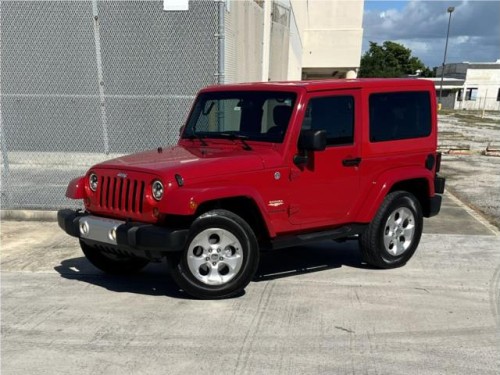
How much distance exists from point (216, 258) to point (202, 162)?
0.85 meters

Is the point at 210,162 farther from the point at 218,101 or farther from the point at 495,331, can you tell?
the point at 495,331

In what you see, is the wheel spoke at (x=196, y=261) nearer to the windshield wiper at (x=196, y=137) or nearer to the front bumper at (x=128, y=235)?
the front bumper at (x=128, y=235)

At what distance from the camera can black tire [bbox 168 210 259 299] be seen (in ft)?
13.9

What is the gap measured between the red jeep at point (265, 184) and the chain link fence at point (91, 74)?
18.4 feet

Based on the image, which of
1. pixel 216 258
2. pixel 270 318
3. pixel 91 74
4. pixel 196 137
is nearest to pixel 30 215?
pixel 196 137

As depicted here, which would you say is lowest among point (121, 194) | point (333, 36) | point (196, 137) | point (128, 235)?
point (128, 235)

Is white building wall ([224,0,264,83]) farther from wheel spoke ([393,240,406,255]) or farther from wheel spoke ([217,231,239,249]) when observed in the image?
wheel spoke ([217,231,239,249])

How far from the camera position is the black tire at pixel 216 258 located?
424cm

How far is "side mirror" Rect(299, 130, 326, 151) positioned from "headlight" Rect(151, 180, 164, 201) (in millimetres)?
1374

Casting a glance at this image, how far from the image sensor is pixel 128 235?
13.4 feet

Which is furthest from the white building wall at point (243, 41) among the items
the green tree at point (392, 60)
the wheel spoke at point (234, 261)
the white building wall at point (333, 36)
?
the green tree at point (392, 60)

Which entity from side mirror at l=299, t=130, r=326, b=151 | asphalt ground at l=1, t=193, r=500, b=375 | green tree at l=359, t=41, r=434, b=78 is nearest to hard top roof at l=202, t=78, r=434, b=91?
side mirror at l=299, t=130, r=326, b=151

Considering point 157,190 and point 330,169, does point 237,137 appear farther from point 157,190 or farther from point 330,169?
point 157,190

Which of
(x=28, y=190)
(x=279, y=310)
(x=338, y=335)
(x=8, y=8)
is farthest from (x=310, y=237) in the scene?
(x=8, y=8)
